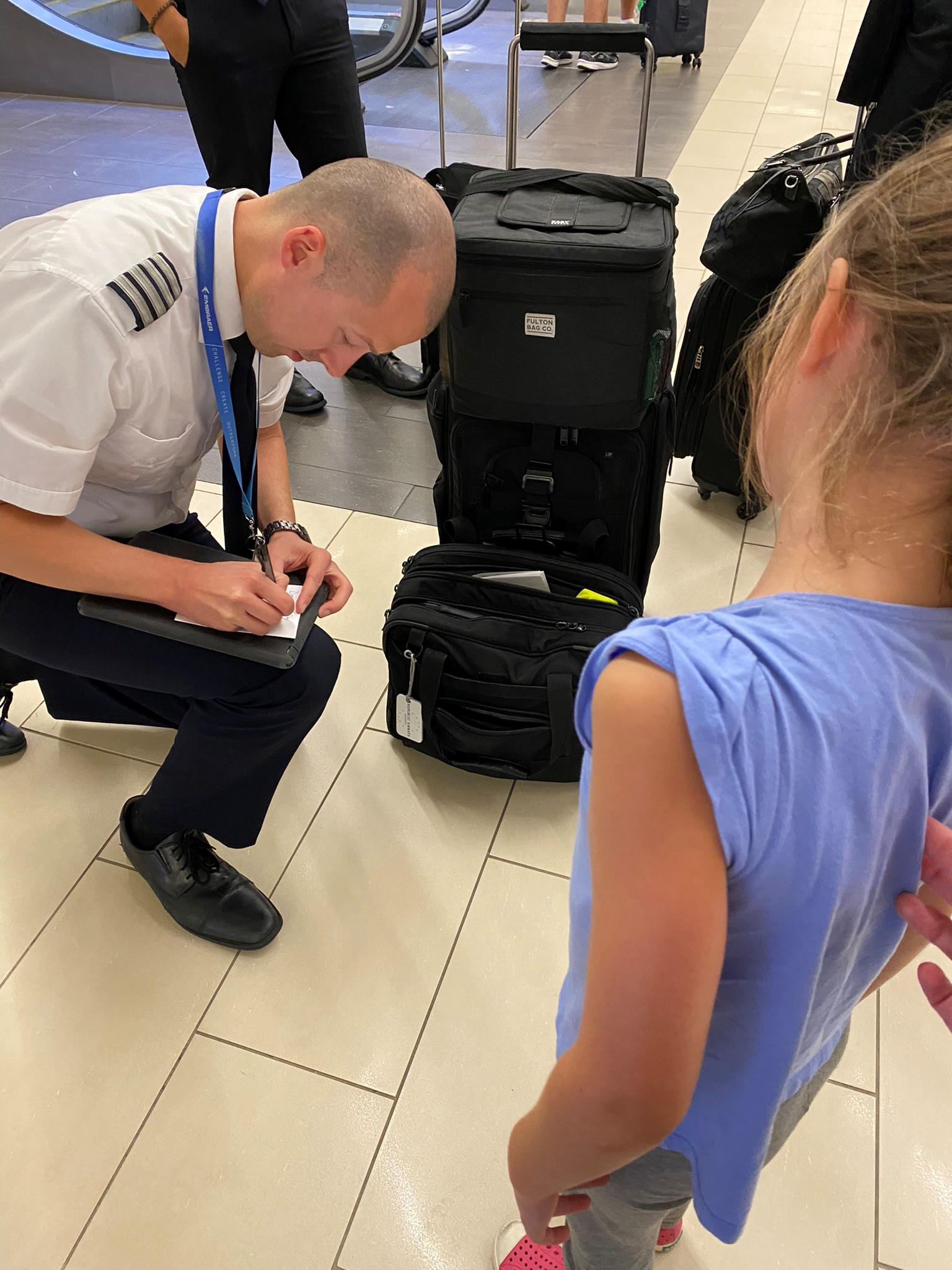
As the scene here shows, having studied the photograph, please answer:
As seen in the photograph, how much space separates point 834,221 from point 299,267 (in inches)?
33.2

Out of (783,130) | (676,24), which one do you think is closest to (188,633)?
(783,130)

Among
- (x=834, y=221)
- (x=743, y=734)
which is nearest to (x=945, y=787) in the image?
(x=743, y=734)

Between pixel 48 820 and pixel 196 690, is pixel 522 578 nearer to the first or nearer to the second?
pixel 196 690

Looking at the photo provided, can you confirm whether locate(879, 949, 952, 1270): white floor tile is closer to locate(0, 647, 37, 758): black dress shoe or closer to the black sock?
the black sock

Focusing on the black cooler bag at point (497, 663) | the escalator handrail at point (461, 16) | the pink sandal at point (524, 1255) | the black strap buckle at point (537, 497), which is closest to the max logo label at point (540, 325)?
the black strap buckle at point (537, 497)

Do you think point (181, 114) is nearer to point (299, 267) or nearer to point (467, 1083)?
point (299, 267)

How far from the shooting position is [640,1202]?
0.87 m

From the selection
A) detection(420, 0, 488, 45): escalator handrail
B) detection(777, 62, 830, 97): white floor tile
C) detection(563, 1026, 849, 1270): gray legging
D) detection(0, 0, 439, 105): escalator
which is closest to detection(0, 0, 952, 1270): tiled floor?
detection(563, 1026, 849, 1270): gray legging

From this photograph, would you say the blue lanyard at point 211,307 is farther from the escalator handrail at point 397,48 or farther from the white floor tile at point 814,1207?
the escalator handrail at point 397,48

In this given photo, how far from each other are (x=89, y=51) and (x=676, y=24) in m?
3.74

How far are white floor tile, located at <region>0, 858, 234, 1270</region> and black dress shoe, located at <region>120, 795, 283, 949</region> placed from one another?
0.05 meters

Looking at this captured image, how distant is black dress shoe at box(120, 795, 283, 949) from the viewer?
5.14ft

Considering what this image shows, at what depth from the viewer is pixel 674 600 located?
86.9 inches

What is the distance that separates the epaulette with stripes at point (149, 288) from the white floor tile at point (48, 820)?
101 cm
